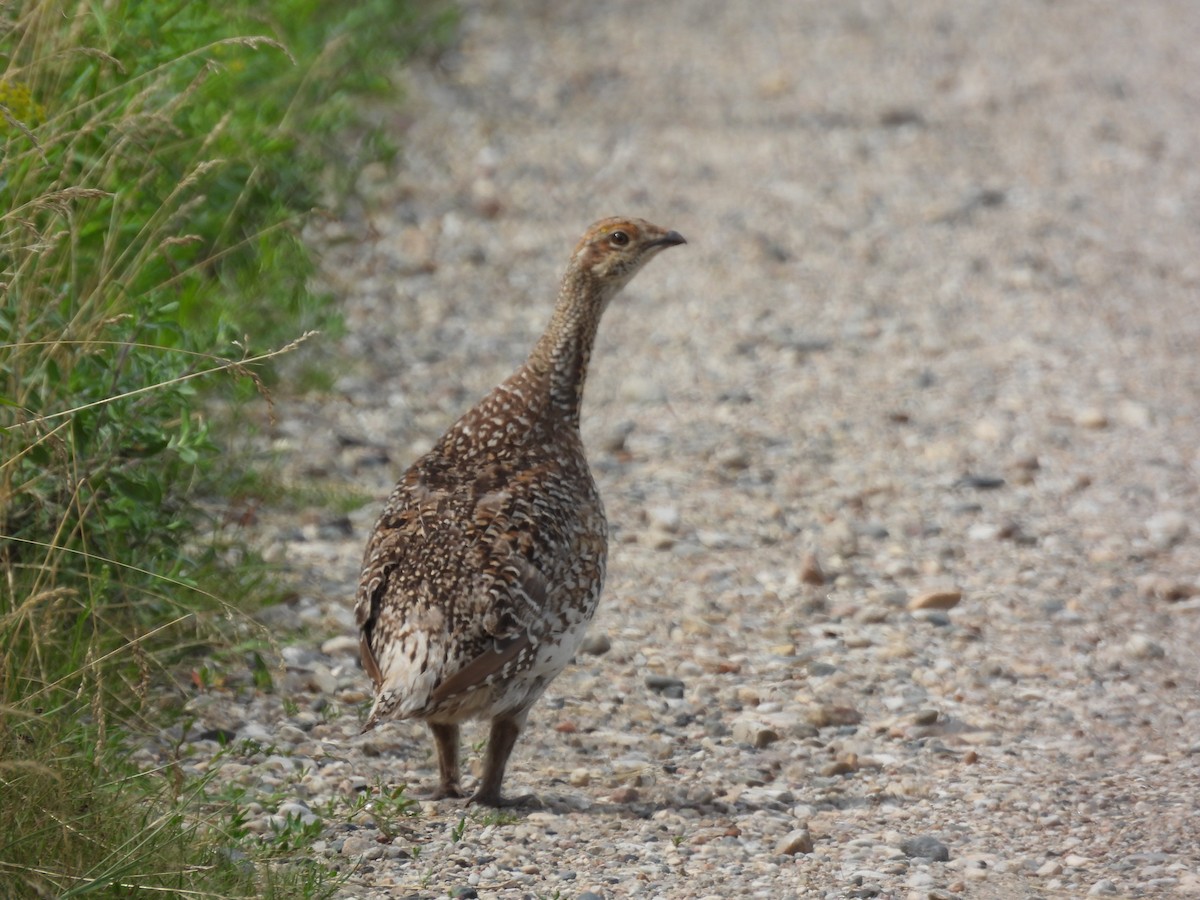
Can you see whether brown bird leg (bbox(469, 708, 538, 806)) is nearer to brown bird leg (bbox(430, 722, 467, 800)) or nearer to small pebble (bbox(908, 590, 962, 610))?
brown bird leg (bbox(430, 722, 467, 800))

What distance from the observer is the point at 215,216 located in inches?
270

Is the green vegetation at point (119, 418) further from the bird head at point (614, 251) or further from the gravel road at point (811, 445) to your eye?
the bird head at point (614, 251)

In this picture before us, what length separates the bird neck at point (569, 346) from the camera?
5.60 metres

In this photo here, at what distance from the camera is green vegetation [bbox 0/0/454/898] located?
390cm

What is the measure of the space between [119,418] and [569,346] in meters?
1.61

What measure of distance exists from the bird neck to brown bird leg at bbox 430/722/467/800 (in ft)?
4.08

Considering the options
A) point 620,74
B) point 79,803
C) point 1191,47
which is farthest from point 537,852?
point 1191,47

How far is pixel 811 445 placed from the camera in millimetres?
8039

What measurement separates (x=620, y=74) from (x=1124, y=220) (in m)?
4.44

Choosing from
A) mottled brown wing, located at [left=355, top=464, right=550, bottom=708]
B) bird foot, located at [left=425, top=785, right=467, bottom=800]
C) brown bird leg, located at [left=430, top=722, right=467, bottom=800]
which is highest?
mottled brown wing, located at [left=355, top=464, right=550, bottom=708]

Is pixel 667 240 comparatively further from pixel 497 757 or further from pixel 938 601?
pixel 497 757

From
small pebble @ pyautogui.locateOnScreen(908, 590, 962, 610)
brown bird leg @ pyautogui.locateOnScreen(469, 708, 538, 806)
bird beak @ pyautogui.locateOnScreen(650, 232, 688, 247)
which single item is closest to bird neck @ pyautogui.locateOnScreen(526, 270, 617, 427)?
bird beak @ pyautogui.locateOnScreen(650, 232, 688, 247)

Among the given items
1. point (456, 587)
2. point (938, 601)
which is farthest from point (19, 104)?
point (938, 601)

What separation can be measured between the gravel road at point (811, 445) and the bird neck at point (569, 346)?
109 centimetres
